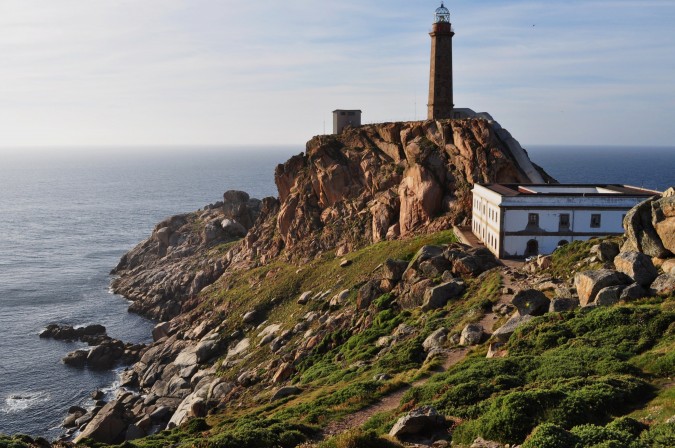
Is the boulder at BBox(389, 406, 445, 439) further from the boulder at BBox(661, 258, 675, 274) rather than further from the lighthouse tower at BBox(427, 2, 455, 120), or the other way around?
the lighthouse tower at BBox(427, 2, 455, 120)

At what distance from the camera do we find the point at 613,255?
39125mm

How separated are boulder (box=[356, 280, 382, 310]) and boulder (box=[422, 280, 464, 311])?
7.22m

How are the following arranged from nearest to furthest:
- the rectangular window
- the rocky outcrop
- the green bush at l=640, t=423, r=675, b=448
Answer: the green bush at l=640, t=423, r=675, b=448, the rectangular window, the rocky outcrop

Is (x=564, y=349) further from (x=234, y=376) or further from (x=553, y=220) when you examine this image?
(x=234, y=376)

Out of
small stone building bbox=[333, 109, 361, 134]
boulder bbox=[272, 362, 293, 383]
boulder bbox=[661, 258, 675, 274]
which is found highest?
small stone building bbox=[333, 109, 361, 134]

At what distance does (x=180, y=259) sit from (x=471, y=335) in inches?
2807

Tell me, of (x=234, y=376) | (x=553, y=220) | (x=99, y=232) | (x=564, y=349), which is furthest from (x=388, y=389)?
(x=99, y=232)

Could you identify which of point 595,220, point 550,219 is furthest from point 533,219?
point 595,220

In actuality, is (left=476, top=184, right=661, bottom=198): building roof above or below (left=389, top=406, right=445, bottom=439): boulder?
above

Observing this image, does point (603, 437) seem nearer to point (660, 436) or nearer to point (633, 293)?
point (660, 436)

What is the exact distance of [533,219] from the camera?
5072 centimetres

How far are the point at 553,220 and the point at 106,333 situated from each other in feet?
184

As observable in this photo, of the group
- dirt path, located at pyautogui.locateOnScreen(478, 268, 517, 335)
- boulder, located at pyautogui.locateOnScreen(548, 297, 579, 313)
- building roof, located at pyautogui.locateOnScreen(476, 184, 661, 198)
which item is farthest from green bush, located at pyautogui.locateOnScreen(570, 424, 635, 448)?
building roof, located at pyautogui.locateOnScreen(476, 184, 661, 198)

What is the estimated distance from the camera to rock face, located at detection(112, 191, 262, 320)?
281ft
